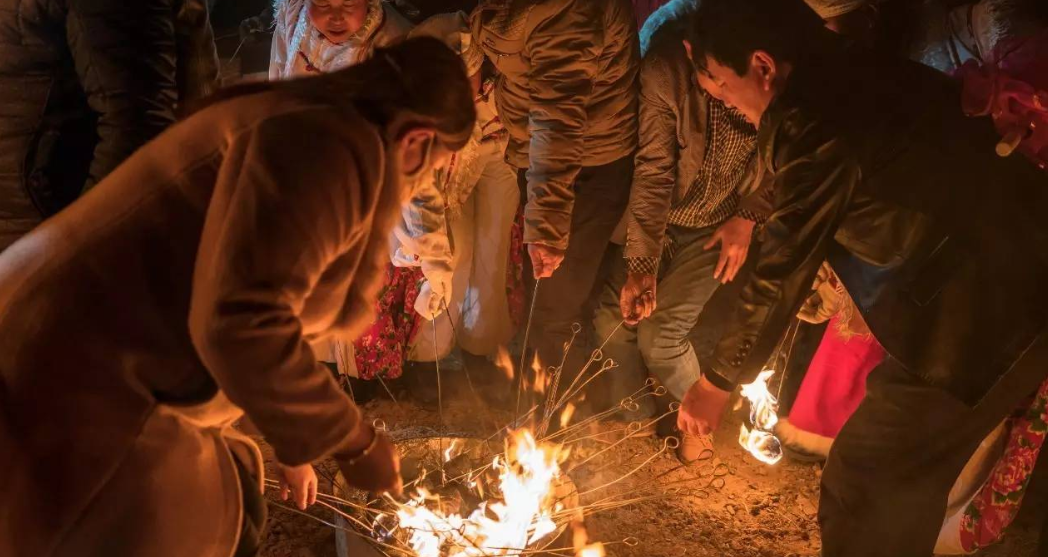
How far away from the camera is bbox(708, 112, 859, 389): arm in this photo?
8.85 feet

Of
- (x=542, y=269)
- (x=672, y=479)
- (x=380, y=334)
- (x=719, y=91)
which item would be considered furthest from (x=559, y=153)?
(x=672, y=479)

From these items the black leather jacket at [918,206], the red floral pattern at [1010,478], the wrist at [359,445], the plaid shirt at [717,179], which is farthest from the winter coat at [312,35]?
the red floral pattern at [1010,478]

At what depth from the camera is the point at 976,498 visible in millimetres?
3502

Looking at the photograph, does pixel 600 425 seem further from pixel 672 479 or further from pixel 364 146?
pixel 364 146

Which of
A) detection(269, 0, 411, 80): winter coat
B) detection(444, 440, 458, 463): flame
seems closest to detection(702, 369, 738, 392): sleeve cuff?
detection(444, 440, 458, 463): flame

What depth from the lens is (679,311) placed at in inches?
177

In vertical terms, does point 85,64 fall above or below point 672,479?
above

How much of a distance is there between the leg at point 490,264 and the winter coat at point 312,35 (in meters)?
0.93

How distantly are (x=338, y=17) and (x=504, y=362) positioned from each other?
Answer: 230cm

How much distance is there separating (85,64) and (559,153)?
203 cm

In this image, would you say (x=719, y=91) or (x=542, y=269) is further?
(x=542, y=269)

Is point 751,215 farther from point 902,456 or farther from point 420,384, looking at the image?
point 420,384

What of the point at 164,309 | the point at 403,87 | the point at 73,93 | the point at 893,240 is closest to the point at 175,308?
the point at 164,309

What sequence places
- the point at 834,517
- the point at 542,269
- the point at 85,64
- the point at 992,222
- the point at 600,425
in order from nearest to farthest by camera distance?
1. the point at 992,222
2. the point at 85,64
3. the point at 834,517
4. the point at 542,269
5. the point at 600,425
